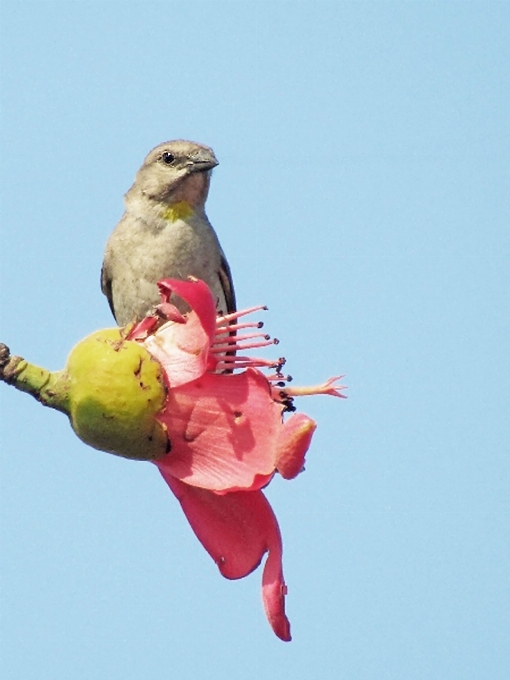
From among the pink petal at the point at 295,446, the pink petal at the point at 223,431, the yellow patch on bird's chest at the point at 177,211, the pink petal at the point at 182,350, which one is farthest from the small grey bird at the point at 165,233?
the pink petal at the point at 295,446

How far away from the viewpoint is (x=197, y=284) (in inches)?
120

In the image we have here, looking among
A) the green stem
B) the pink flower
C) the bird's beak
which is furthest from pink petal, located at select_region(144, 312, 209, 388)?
the bird's beak

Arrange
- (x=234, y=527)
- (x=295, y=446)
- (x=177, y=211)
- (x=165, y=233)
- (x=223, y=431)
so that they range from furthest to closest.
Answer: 1. (x=177, y=211)
2. (x=165, y=233)
3. (x=234, y=527)
4. (x=223, y=431)
5. (x=295, y=446)

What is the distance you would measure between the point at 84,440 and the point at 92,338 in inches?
11.7

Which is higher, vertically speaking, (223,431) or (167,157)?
(167,157)

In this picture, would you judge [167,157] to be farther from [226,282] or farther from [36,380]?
[36,380]

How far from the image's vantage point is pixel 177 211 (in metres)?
9.30

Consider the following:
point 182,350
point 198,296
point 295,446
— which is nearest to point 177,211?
point 182,350

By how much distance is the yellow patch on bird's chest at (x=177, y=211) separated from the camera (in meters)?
9.30

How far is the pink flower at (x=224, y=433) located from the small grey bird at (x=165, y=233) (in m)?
5.83

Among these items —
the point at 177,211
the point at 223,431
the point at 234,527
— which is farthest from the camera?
the point at 177,211

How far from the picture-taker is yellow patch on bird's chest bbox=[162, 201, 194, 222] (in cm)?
930

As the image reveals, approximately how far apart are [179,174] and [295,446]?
21.4 ft

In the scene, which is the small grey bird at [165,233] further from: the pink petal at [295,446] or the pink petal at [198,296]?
the pink petal at [295,446]
